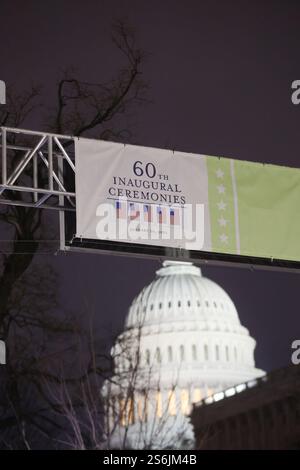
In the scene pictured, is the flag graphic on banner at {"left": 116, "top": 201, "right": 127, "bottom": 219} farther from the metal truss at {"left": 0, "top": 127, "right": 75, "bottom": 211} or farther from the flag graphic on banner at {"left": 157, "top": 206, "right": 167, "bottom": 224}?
the metal truss at {"left": 0, "top": 127, "right": 75, "bottom": 211}

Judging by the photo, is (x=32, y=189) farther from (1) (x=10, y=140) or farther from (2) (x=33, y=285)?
(2) (x=33, y=285)

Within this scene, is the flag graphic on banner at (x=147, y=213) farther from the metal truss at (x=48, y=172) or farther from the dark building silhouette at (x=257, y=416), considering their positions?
the dark building silhouette at (x=257, y=416)

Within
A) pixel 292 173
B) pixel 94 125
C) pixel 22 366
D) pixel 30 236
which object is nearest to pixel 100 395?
pixel 22 366

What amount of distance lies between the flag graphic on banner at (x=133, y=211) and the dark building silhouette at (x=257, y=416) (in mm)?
28010

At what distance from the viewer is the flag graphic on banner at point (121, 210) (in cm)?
1662

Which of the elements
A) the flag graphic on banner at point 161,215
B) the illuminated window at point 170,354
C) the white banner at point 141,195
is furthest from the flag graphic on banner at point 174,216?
the illuminated window at point 170,354

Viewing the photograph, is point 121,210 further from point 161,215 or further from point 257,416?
point 257,416

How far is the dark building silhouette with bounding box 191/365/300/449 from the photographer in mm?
45906

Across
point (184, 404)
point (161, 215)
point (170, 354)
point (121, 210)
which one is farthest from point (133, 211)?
point (170, 354)

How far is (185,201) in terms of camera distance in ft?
55.9

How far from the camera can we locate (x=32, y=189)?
632 inches

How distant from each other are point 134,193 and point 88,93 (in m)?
6.65

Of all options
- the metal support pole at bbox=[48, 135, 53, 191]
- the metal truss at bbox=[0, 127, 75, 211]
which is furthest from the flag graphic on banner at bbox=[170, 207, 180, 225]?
the metal support pole at bbox=[48, 135, 53, 191]

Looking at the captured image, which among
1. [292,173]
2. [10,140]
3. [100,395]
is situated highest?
[10,140]
